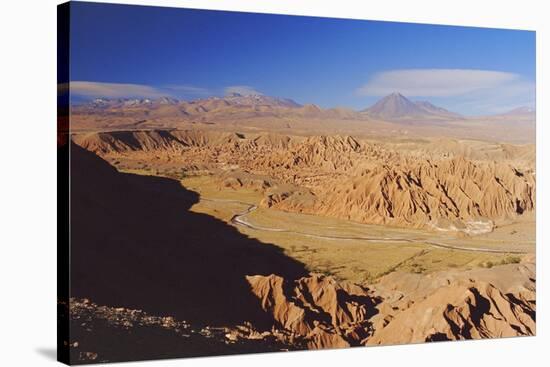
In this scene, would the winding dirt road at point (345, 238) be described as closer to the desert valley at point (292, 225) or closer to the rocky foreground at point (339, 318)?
the desert valley at point (292, 225)

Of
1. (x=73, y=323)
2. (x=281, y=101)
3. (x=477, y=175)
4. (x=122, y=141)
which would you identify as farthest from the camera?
(x=477, y=175)

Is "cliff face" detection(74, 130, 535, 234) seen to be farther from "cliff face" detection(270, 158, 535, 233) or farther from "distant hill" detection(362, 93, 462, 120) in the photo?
"distant hill" detection(362, 93, 462, 120)

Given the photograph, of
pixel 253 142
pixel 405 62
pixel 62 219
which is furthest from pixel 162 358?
pixel 405 62

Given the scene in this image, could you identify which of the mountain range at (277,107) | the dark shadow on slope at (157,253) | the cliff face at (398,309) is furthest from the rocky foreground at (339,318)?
the mountain range at (277,107)

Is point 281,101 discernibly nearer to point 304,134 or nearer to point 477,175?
point 304,134

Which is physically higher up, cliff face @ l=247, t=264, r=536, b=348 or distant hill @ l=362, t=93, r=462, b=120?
distant hill @ l=362, t=93, r=462, b=120

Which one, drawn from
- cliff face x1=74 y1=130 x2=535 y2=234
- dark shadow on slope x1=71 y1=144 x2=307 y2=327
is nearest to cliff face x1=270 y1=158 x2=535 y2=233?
cliff face x1=74 y1=130 x2=535 y2=234
